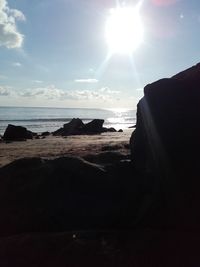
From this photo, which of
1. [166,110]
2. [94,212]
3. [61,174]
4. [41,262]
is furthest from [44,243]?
[166,110]

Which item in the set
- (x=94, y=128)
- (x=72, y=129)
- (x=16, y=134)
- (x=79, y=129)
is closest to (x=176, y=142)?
(x=16, y=134)

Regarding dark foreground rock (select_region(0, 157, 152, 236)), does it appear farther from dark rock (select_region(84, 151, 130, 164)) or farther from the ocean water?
the ocean water

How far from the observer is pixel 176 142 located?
5.80 meters

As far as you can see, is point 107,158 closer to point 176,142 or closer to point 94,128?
point 176,142

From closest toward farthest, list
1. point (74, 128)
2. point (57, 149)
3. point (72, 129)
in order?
point (57, 149), point (72, 129), point (74, 128)

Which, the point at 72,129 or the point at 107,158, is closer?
the point at 107,158

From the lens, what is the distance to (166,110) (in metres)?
6.16

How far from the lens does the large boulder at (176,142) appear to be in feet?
18.3

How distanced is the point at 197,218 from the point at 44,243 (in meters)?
1.98

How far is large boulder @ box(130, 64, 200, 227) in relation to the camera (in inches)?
219

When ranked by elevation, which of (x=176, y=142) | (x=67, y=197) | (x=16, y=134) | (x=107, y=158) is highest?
(x=176, y=142)

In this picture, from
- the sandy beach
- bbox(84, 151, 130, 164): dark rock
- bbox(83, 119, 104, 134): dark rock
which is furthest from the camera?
bbox(83, 119, 104, 134): dark rock

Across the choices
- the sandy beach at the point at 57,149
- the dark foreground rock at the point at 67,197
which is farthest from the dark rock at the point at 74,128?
the dark foreground rock at the point at 67,197

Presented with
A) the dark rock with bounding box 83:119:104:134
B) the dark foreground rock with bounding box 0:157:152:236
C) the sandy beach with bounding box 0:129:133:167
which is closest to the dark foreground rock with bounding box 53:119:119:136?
the dark rock with bounding box 83:119:104:134
